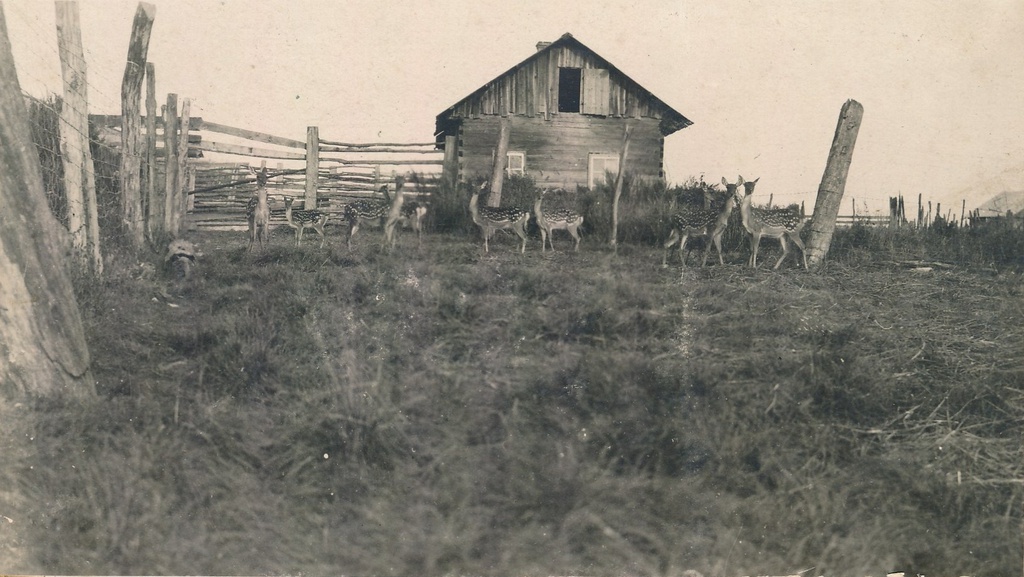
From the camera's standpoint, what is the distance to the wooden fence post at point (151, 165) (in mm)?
8703

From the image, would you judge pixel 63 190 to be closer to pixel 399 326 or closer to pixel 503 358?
pixel 399 326

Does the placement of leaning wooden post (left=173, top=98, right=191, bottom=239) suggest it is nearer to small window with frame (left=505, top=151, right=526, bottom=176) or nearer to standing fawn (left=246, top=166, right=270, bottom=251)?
standing fawn (left=246, top=166, right=270, bottom=251)

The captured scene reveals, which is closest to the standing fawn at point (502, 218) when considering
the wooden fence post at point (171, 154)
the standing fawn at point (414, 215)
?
the standing fawn at point (414, 215)

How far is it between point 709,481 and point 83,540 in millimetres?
3725

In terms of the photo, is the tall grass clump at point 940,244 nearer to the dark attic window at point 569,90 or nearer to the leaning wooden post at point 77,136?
the leaning wooden post at point 77,136

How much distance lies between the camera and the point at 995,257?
784cm

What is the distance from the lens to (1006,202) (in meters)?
6.16

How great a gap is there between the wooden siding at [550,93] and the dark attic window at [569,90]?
2745 mm

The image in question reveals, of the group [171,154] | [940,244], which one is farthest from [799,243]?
[171,154]

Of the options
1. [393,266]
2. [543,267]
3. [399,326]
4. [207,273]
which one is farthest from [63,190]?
[543,267]

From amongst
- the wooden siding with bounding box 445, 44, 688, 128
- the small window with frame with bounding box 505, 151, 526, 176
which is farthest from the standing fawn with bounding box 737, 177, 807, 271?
the small window with frame with bounding box 505, 151, 526, 176

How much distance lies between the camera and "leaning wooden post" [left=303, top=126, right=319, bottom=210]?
39.0 ft

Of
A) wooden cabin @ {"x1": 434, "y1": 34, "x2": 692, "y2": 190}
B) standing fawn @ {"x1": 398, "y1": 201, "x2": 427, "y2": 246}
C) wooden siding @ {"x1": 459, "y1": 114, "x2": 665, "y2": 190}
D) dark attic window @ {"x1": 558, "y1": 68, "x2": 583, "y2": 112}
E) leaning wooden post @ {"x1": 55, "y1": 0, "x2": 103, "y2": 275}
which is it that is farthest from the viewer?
dark attic window @ {"x1": 558, "y1": 68, "x2": 583, "y2": 112}

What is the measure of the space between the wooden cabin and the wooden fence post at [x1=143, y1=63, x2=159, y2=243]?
8226 millimetres
